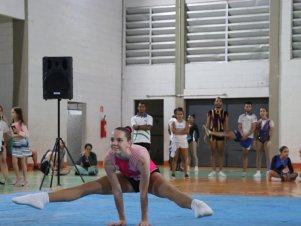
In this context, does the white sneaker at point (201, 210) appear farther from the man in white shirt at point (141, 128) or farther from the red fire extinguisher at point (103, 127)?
the red fire extinguisher at point (103, 127)

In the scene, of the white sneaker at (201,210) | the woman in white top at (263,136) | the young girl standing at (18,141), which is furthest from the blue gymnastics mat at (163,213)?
the woman in white top at (263,136)

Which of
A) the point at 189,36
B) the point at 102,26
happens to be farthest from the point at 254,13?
the point at 102,26

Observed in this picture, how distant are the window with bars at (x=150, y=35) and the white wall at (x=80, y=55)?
0.45m

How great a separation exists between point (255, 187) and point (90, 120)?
8224 mm

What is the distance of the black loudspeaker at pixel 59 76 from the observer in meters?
10.5

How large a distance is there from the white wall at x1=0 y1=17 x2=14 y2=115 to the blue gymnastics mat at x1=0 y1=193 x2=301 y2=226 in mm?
7180

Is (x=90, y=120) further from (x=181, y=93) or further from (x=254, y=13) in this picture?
(x=254, y=13)

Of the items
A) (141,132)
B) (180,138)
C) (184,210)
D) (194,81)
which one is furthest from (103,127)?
(184,210)

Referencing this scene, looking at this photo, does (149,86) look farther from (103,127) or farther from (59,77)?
(59,77)

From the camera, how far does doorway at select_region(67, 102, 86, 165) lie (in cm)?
1716

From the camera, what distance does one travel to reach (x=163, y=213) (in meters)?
6.89

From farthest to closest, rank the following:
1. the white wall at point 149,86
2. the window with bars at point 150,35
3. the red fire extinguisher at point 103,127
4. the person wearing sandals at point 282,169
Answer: the window with bars at point 150,35 < the white wall at point 149,86 < the red fire extinguisher at point 103,127 < the person wearing sandals at point 282,169

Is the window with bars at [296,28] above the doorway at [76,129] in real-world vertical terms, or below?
above

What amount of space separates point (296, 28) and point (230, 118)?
3.55m
